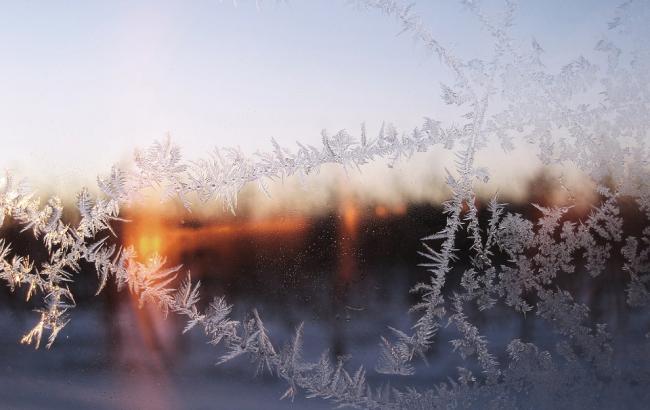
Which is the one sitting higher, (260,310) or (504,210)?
(504,210)

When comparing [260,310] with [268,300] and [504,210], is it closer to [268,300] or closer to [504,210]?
[268,300]

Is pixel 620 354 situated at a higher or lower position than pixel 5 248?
lower

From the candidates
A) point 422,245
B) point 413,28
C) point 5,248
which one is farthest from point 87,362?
point 413,28

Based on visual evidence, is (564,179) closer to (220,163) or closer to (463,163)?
(463,163)

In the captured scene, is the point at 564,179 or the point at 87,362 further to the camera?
the point at 87,362

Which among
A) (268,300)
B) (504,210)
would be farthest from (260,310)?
(504,210)

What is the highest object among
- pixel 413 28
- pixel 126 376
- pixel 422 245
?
pixel 413 28

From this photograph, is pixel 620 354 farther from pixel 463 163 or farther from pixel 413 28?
pixel 413 28
